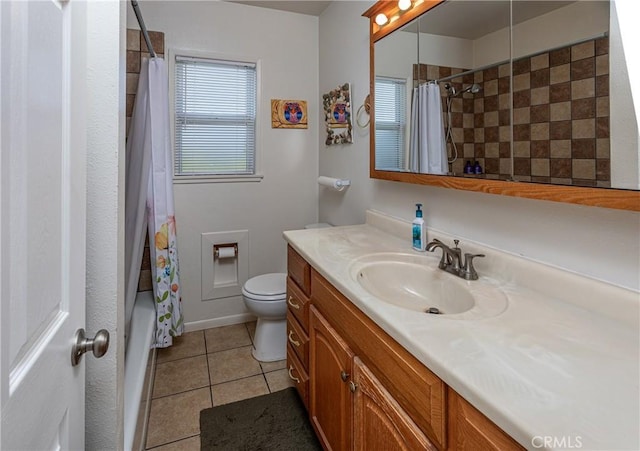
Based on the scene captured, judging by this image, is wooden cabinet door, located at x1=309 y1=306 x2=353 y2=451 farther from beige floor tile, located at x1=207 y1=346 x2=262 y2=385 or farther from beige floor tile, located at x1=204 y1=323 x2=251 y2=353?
beige floor tile, located at x1=204 y1=323 x2=251 y2=353

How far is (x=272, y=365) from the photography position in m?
2.25

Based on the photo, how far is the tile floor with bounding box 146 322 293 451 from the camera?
5.57 feet

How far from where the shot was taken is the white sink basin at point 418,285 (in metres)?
1.13

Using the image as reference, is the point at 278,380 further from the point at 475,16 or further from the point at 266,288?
the point at 475,16

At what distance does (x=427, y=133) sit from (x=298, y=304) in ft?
3.35

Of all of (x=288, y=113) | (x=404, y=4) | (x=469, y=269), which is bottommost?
(x=469, y=269)

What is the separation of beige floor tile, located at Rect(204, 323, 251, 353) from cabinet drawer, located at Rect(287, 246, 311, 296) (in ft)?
3.28

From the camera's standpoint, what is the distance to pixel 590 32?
924 millimetres

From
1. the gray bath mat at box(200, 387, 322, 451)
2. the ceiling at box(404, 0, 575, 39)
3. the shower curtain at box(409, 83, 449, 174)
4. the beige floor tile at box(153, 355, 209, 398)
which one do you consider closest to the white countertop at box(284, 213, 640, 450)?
the shower curtain at box(409, 83, 449, 174)

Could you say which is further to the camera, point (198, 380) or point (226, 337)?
point (226, 337)

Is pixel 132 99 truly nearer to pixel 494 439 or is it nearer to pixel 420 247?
pixel 420 247

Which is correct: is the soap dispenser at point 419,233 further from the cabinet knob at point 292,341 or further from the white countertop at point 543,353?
the cabinet knob at point 292,341

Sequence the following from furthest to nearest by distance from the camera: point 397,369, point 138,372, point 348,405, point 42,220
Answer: point 138,372, point 348,405, point 397,369, point 42,220

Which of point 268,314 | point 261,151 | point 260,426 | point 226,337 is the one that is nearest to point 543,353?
point 260,426
